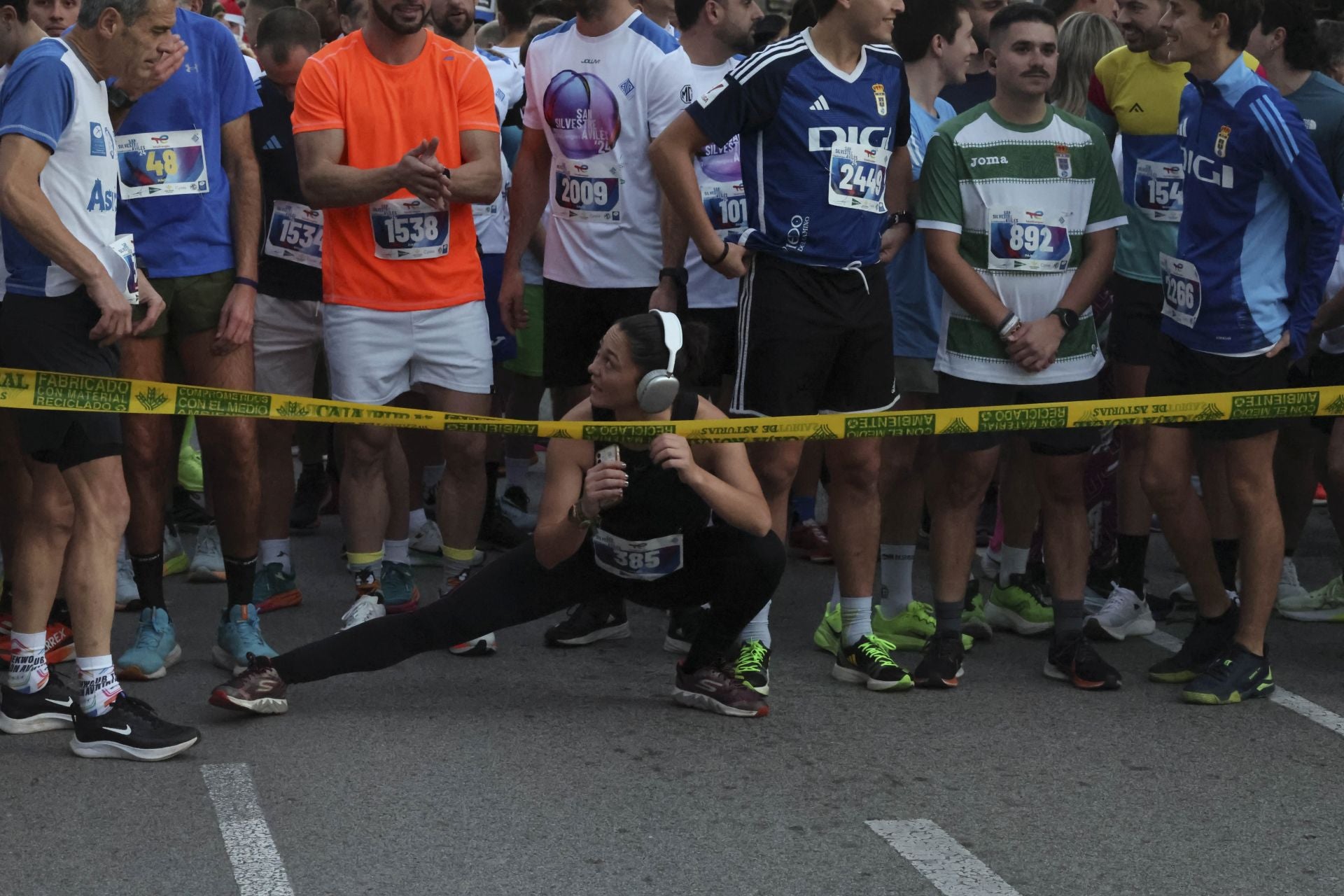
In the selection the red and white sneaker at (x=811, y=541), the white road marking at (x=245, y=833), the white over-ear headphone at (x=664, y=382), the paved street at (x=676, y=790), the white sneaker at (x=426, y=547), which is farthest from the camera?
the red and white sneaker at (x=811, y=541)

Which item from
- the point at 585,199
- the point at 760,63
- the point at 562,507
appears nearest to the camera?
the point at 562,507

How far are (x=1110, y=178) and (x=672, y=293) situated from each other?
5.23 feet

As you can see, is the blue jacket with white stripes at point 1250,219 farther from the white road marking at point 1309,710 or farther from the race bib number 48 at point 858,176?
the white road marking at point 1309,710

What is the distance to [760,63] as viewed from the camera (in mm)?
5656

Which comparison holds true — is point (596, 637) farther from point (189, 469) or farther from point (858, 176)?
point (189, 469)

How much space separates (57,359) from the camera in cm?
502

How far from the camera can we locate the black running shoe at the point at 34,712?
526 centimetres

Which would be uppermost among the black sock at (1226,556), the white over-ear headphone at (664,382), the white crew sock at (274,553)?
the white over-ear headphone at (664,382)

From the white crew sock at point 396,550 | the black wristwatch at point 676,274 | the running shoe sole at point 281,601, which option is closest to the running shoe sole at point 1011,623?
the black wristwatch at point 676,274

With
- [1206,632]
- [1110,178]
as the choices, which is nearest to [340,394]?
[1110,178]

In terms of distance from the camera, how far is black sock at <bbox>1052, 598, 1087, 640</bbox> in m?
6.05

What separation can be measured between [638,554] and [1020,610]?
2.06m

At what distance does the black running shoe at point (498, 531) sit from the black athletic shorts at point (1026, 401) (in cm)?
269

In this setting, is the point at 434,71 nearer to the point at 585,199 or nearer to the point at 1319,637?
the point at 585,199
